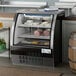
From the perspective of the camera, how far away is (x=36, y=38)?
361 cm

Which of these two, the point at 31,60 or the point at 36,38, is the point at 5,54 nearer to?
the point at 31,60

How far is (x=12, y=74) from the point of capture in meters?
3.39

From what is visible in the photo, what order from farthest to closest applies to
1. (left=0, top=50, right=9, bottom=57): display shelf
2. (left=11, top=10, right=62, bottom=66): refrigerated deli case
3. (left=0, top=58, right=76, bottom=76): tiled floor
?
(left=0, top=50, right=9, bottom=57): display shelf, (left=11, top=10, right=62, bottom=66): refrigerated deli case, (left=0, top=58, right=76, bottom=76): tiled floor

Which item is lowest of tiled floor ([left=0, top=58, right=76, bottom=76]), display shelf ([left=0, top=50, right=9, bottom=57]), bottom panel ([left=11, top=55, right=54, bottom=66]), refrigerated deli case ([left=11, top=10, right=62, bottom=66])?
tiled floor ([left=0, top=58, right=76, bottom=76])

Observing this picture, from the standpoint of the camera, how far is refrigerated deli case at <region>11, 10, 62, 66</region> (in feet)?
11.5

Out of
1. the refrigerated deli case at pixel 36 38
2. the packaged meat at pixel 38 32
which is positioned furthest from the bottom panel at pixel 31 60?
the packaged meat at pixel 38 32

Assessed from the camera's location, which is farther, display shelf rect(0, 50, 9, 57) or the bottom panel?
display shelf rect(0, 50, 9, 57)

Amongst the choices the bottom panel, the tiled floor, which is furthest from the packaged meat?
the tiled floor

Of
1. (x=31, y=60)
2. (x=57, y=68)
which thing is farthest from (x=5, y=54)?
(x=57, y=68)

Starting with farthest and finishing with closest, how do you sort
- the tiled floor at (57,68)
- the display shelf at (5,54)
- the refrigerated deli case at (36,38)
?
the display shelf at (5,54), the refrigerated deli case at (36,38), the tiled floor at (57,68)

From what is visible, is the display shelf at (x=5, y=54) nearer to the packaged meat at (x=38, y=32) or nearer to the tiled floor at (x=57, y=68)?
the tiled floor at (x=57, y=68)

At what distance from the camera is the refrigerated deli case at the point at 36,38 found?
11.5 feet

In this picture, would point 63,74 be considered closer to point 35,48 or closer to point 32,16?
point 35,48

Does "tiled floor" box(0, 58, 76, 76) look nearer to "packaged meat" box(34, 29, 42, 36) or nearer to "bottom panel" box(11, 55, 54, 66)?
"bottom panel" box(11, 55, 54, 66)
